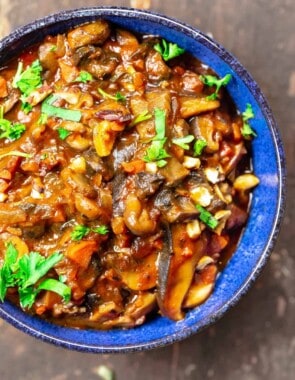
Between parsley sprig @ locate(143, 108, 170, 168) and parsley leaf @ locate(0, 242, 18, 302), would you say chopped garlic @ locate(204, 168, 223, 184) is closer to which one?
parsley sprig @ locate(143, 108, 170, 168)

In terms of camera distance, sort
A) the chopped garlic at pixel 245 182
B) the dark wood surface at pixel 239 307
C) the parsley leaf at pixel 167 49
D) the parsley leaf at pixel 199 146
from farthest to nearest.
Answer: the dark wood surface at pixel 239 307
the chopped garlic at pixel 245 182
the parsley leaf at pixel 167 49
the parsley leaf at pixel 199 146

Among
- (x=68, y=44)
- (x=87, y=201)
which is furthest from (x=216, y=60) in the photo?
(x=87, y=201)

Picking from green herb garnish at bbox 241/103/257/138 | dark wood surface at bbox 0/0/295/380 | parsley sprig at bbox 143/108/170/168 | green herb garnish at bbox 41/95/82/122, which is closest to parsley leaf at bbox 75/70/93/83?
green herb garnish at bbox 41/95/82/122

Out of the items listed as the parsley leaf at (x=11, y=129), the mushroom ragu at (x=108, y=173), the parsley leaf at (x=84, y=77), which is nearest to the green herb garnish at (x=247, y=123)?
the mushroom ragu at (x=108, y=173)

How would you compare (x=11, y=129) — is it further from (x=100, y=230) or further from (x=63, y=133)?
(x=100, y=230)

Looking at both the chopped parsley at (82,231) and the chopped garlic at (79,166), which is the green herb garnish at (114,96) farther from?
the chopped parsley at (82,231)

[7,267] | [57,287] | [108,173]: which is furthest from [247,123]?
[7,267]
